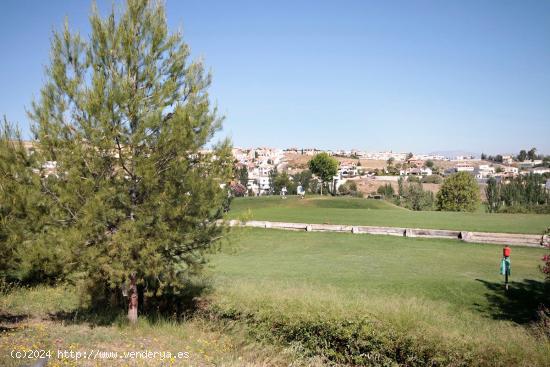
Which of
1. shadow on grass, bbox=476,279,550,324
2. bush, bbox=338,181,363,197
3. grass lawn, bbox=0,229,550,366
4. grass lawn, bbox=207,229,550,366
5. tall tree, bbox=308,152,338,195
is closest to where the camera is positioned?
grass lawn, bbox=0,229,550,366

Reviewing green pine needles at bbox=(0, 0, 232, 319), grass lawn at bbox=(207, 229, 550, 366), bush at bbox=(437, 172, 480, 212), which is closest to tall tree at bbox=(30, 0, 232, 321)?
green pine needles at bbox=(0, 0, 232, 319)

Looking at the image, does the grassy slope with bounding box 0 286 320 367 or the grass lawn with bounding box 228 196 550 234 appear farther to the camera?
the grass lawn with bounding box 228 196 550 234

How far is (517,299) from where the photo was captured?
14344mm

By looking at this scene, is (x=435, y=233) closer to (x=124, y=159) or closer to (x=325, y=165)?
(x=124, y=159)

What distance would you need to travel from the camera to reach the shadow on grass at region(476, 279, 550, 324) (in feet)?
42.0

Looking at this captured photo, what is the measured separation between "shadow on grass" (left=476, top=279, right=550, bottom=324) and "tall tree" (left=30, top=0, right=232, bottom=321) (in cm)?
991

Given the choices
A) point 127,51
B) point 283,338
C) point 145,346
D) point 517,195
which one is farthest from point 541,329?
point 517,195

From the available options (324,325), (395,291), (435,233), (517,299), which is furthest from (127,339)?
(435,233)

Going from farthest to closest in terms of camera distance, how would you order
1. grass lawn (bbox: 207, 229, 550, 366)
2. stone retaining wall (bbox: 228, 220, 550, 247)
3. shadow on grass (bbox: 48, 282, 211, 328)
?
stone retaining wall (bbox: 228, 220, 550, 247)
shadow on grass (bbox: 48, 282, 211, 328)
grass lawn (bbox: 207, 229, 550, 366)

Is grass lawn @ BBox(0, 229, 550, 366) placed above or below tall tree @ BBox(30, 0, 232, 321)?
below

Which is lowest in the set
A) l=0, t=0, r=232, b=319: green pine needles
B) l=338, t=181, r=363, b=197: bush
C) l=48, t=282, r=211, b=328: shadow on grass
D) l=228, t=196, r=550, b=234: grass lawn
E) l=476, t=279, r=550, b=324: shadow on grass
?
l=338, t=181, r=363, b=197: bush

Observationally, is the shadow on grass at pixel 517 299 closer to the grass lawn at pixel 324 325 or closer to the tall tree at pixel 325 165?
the grass lawn at pixel 324 325

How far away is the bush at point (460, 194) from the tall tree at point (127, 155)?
66.4 metres

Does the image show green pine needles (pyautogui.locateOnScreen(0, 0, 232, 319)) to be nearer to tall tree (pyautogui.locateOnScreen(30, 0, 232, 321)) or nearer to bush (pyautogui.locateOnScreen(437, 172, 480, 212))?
tall tree (pyautogui.locateOnScreen(30, 0, 232, 321))
